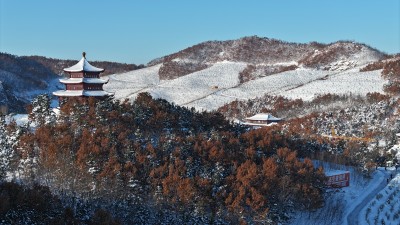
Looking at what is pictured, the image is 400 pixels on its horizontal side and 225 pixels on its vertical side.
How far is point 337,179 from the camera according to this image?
36.2 meters

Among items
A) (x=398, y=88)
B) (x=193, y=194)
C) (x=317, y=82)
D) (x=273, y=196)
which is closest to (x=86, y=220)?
(x=193, y=194)

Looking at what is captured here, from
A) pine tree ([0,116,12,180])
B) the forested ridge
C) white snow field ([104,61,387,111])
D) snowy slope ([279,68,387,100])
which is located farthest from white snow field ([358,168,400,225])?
white snow field ([104,61,387,111])

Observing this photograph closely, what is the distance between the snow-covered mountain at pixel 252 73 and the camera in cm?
8538

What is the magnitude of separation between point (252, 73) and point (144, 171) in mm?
90716

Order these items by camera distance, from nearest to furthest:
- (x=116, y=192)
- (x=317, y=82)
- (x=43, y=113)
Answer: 1. (x=116, y=192)
2. (x=43, y=113)
3. (x=317, y=82)

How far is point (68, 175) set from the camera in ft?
86.4

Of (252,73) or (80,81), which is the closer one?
(80,81)

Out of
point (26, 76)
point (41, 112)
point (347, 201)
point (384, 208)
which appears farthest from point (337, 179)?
point (26, 76)

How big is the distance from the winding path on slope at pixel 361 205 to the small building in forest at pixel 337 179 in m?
2.03

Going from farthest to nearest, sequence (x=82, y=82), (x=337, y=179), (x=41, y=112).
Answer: (x=82, y=82) < (x=337, y=179) < (x=41, y=112)

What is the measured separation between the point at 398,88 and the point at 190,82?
5169cm

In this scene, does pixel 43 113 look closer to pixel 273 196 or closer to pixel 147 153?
pixel 147 153

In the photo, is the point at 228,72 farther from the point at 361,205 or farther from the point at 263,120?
the point at 361,205

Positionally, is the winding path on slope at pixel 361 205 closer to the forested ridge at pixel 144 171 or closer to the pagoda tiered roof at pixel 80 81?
the forested ridge at pixel 144 171
